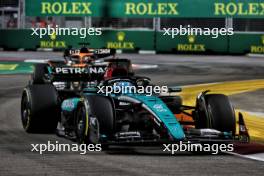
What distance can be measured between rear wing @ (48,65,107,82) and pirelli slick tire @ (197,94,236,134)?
4105mm

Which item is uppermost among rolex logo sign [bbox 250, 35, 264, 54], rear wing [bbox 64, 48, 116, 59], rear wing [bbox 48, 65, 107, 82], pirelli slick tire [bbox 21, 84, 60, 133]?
rear wing [bbox 64, 48, 116, 59]

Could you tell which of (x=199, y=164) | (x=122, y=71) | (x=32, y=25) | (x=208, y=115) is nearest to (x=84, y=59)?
(x=122, y=71)

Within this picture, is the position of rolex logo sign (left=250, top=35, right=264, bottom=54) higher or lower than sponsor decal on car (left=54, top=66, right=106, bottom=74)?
lower

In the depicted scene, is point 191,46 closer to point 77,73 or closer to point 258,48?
point 258,48

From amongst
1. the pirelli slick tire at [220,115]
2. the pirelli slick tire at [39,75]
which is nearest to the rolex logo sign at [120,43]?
the pirelli slick tire at [39,75]

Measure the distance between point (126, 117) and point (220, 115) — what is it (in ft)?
4.26

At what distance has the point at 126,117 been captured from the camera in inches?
400

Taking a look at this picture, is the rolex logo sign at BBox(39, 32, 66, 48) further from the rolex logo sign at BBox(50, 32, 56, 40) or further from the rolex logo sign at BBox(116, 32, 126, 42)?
the rolex logo sign at BBox(116, 32, 126, 42)

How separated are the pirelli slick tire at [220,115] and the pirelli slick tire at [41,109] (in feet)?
8.00

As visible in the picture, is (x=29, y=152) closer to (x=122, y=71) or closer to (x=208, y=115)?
(x=208, y=115)

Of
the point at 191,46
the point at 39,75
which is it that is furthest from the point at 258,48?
the point at 39,75

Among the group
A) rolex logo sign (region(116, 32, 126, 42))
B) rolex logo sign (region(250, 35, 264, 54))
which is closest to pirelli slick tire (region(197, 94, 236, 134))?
rolex logo sign (region(250, 35, 264, 54))

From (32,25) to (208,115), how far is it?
3053 centimetres

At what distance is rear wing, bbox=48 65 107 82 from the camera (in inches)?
532
